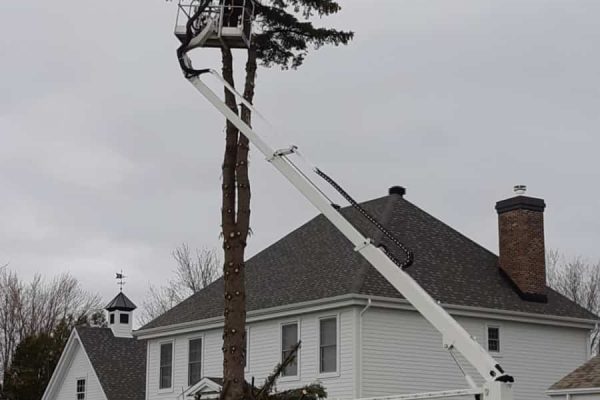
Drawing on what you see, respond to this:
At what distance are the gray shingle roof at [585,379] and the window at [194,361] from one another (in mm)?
12085

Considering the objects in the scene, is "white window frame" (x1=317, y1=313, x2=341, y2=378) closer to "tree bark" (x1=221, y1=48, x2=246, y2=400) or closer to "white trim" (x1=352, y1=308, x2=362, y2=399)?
"white trim" (x1=352, y1=308, x2=362, y2=399)

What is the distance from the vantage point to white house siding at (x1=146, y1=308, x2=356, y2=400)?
2675 cm

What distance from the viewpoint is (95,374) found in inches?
1572

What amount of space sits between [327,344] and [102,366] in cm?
1524

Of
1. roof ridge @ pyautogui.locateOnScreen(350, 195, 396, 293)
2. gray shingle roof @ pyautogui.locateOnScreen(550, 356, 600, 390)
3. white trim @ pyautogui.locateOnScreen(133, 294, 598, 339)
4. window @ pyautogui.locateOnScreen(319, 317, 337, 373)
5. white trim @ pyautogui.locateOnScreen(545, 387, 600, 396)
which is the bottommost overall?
white trim @ pyautogui.locateOnScreen(545, 387, 600, 396)

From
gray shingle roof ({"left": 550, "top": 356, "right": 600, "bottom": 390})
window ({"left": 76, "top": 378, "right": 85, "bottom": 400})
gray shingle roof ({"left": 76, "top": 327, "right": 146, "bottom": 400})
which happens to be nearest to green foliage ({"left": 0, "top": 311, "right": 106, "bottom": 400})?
gray shingle roof ({"left": 76, "top": 327, "right": 146, "bottom": 400})

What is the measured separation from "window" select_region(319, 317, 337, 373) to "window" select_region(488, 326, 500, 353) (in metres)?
4.58

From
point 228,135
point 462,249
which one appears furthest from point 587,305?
point 228,135

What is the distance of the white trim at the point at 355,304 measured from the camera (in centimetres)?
2684

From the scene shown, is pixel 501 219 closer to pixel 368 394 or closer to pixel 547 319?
pixel 547 319

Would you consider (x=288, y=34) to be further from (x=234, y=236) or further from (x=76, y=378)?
(x=76, y=378)

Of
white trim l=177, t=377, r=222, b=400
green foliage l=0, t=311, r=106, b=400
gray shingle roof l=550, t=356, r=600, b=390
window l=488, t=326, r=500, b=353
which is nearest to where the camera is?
gray shingle roof l=550, t=356, r=600, b=390

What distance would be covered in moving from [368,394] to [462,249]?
697 centimetres

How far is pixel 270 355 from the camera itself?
2925 cm
